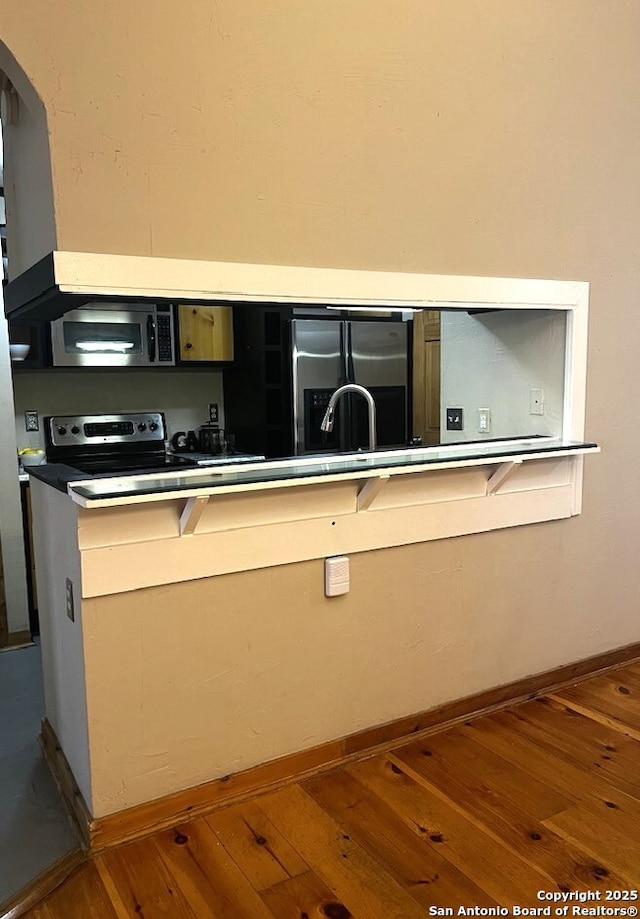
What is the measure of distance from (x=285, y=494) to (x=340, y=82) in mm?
1283

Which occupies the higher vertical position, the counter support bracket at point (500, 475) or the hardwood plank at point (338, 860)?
the counter support bracket at point (500, 475)

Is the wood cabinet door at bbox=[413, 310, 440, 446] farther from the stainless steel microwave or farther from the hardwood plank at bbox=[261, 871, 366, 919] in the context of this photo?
the hardwood plank at bbox=[261, 871, 366, 919]

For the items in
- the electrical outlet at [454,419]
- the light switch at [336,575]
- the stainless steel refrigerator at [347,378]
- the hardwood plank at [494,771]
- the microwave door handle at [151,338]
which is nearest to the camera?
the hardwood plank at [494,771]

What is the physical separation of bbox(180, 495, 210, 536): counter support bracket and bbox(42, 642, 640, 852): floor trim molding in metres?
0.80

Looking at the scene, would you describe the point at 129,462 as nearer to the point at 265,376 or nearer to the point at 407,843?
the point at 265,376

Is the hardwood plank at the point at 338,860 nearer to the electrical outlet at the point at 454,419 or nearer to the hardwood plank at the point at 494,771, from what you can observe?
the hardwood plank at the point at 494,771

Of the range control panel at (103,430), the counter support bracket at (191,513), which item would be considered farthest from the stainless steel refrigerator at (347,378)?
the counter support bracket at (191,513)

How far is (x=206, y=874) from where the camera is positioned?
6.41 feet

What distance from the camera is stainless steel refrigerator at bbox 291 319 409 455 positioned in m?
4.33

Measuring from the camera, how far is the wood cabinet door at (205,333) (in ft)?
14.4

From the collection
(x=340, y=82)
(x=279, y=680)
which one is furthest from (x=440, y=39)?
(x=279, y=680)

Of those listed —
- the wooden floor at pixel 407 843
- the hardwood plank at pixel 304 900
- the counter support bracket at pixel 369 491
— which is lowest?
the hardwood plank at pixel 304 900

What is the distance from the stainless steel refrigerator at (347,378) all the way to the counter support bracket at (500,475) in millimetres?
1619

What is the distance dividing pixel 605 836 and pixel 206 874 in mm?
1140
